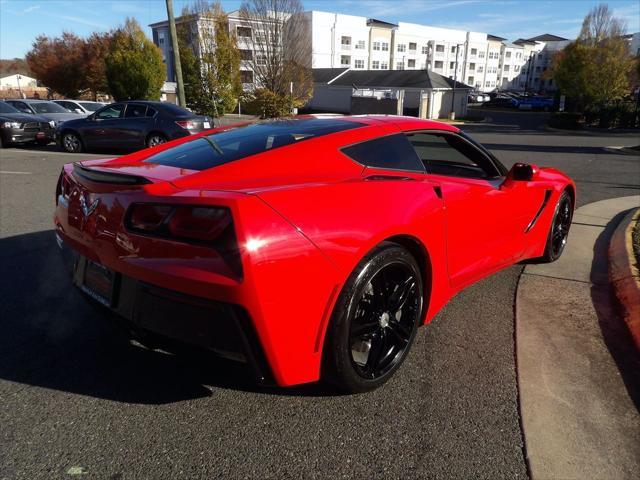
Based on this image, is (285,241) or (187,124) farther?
(187,124)

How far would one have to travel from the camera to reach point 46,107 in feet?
56.0

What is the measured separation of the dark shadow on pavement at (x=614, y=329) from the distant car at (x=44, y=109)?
1635 cm

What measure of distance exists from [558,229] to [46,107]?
695 inches

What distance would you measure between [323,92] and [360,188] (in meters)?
54.7

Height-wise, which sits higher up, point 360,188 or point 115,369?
point 360,188

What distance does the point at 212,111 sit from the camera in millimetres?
33938

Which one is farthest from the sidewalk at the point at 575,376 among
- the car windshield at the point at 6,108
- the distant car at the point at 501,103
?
the distant car at the point at 501,103

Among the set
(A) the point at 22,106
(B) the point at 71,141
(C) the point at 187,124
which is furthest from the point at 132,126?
(A) the point at 22,106

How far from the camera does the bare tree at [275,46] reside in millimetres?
39781

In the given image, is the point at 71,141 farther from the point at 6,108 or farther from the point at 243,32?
the point at 243,32

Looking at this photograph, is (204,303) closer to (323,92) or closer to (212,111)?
(212,111)

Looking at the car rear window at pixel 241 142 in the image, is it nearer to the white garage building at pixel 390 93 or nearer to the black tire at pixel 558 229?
the black tire at pixel 558 229

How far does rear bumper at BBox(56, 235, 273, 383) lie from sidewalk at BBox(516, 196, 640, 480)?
1.34 meters

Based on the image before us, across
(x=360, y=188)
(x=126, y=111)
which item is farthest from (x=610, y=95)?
(x=360, y=188)
